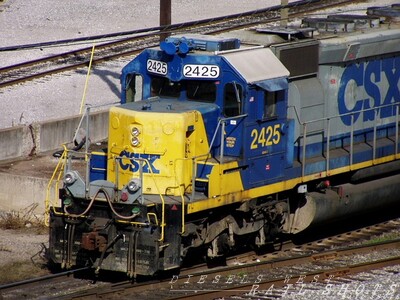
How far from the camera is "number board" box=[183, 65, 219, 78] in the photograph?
496 inches

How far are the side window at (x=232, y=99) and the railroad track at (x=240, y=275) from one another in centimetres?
199

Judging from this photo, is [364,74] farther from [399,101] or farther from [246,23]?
[246,23]

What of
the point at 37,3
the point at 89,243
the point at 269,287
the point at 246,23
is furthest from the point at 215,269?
the point at 37,3

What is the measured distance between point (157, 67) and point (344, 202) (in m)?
3.58

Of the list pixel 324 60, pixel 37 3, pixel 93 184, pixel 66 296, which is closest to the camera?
pixel 66 296

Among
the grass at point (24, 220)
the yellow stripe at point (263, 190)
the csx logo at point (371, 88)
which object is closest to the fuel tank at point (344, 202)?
the yellow stripe at point (263, 190)

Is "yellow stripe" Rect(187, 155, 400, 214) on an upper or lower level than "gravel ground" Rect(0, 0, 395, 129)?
lower

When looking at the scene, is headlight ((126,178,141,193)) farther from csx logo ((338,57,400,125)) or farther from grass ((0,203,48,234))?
csx logo ((338,57,400,125))

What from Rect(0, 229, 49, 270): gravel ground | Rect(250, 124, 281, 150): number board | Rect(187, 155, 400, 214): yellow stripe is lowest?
Rect(0, 229, 49, 270): gravel ground

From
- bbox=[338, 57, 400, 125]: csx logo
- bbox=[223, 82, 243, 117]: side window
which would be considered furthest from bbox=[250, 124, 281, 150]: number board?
bbox=[338, 57, 400, 125]: csx logo

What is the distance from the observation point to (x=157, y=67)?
42.6 ft

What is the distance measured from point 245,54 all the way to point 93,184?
2.52 metres

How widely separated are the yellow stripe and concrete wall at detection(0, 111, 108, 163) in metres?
5.69

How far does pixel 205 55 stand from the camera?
12617 millimetres
